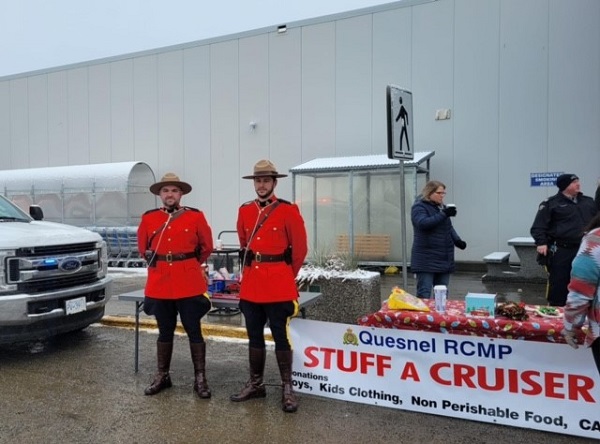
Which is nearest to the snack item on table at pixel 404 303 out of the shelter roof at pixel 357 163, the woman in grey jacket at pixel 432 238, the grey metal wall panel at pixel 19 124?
the woman in grey jacket at pixel 432 238

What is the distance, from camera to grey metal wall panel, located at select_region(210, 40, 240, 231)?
56.0 feet

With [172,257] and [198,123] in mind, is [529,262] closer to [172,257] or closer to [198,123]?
[172,257]

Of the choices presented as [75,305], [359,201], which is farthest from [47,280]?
[359,201]

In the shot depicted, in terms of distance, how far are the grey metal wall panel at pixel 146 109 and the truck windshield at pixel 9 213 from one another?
11.4 m

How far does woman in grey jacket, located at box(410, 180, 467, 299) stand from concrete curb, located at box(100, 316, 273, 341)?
6.51 ft

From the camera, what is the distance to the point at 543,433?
3.88m

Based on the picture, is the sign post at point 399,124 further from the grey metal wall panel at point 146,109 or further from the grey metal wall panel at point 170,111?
the grey metal wall panel at point 146,109

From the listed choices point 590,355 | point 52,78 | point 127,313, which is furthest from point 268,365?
point 52,78

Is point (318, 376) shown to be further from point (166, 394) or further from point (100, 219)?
point (100, 219)

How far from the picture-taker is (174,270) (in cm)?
462

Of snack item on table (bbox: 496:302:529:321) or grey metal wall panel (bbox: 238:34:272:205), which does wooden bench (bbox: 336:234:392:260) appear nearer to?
grey metal wall panel (bbox: 238:34:272:205)

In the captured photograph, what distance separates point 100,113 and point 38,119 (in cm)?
319

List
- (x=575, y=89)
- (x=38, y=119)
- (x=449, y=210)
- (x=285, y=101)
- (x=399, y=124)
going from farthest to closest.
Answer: (x=38, y=119) → (x=285, y=101) → (x=575, y=89) → (x=449, y=210) → (x=399, y=124)

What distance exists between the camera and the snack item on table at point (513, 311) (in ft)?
13.3
